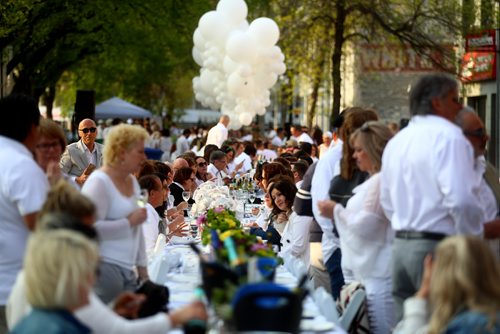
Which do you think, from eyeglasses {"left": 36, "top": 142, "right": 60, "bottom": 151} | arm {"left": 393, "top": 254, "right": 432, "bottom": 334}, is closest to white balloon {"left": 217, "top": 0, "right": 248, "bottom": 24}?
eyeglasses {"left": 36, "top": 142, "right": 60, "bottom": 151}

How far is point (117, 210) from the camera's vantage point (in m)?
7.64

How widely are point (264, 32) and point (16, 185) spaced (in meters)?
20.2

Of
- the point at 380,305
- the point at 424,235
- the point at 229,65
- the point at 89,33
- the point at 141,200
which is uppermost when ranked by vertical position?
the point at 89,33

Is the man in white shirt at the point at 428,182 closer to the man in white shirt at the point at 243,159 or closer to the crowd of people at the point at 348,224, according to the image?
the crowd of people at the point at 348,224

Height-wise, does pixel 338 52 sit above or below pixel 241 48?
above

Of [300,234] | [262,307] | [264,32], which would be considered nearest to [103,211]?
[262,307]

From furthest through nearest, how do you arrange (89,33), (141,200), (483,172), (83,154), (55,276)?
(89,33)
(83,154)
(483,172)
(141,200)
(55,276)

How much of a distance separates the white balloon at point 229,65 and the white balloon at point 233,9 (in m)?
1.13

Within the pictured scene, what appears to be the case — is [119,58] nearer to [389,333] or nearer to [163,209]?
[163,209]

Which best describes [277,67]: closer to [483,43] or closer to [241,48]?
[241,48]

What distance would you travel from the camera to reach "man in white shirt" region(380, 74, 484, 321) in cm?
705

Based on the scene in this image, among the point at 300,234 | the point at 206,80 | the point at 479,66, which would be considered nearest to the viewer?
the point at 300,234

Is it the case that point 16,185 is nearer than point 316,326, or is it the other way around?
point 316,326

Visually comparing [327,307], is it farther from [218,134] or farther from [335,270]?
[218,134]
